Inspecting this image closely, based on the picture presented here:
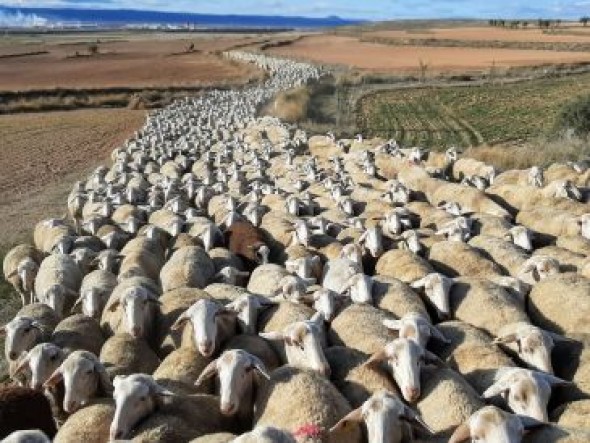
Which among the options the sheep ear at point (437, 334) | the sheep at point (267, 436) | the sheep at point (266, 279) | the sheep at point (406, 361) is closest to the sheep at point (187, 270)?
the sheep at point (266, 279)

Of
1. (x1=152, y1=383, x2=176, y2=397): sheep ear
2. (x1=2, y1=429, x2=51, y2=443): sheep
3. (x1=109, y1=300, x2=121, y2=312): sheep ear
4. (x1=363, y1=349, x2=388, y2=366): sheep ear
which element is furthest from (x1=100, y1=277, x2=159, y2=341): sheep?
(x1=2, y1=429, x2=51, y2=443): sheep

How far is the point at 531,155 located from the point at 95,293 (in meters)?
14.0

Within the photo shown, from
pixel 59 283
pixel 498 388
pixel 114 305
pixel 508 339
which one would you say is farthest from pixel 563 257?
pixel 59 283

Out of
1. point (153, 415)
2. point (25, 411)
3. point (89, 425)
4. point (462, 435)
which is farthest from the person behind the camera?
point (25, 411)

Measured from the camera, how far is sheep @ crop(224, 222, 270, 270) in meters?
10.7

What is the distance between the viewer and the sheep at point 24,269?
10.6 metres

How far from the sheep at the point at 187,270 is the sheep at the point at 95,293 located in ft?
2.24

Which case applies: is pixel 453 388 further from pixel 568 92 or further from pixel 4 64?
pixel 4 64

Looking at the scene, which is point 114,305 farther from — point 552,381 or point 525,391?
point 552,381

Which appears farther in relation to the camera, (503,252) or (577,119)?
(577,119)

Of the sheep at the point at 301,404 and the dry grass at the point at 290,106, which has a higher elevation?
the sheep at the point at 301,404

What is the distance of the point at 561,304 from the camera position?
7.98 meters

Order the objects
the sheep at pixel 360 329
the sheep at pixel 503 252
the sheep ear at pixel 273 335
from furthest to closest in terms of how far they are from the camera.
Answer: the sheep at pixel 503 252
the sheep at pixel 360 329
the sheep ear at pixel 273 335

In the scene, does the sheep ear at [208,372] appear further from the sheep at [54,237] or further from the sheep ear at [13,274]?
the sheep ear at [13,274]
